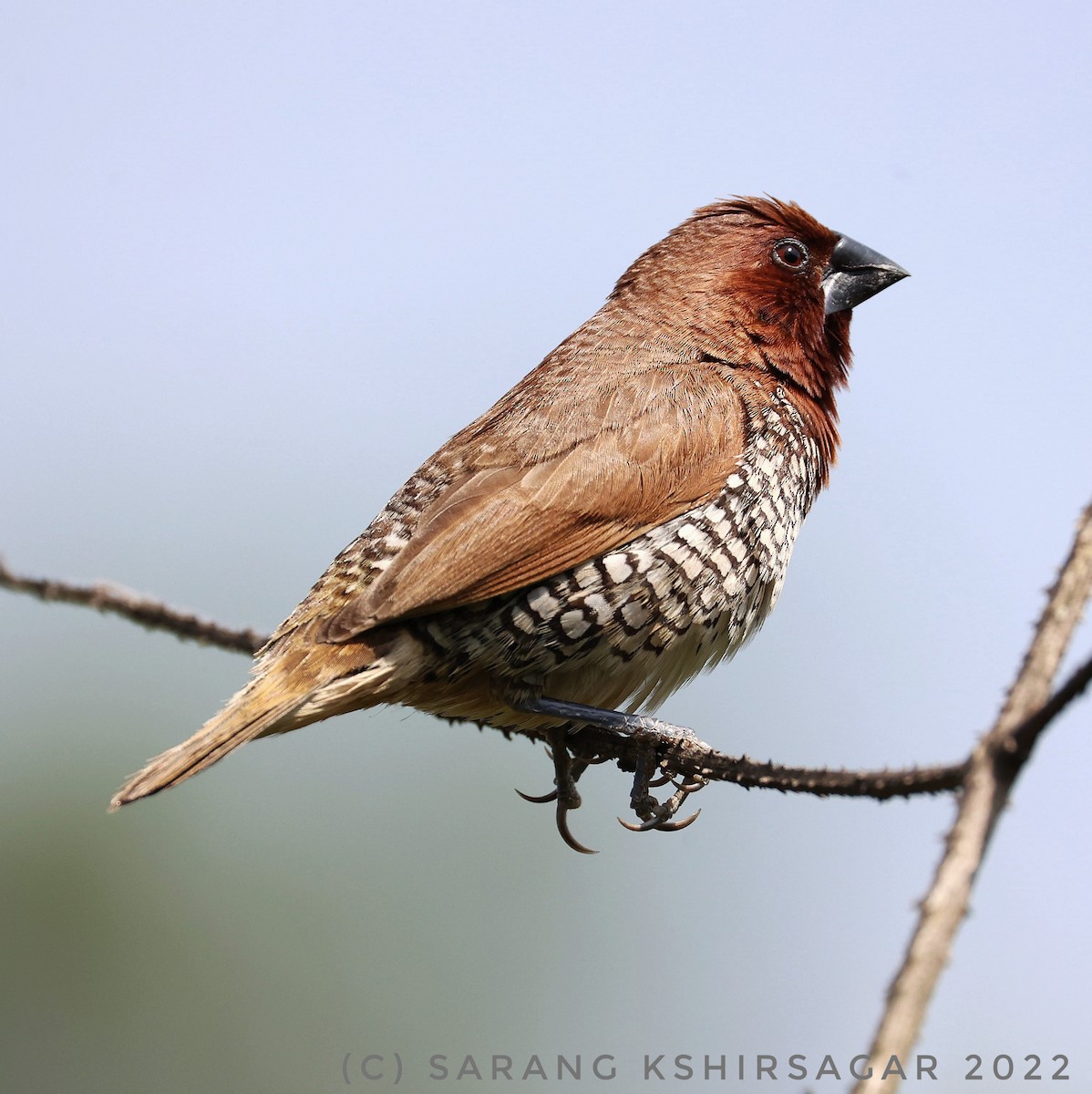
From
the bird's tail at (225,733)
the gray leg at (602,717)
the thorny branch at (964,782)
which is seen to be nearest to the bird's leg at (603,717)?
the gray leg at (602,717)

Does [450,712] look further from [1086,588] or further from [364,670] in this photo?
[1086,588]

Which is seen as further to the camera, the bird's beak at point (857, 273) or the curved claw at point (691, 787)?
the bird's beak at point (857, 273)

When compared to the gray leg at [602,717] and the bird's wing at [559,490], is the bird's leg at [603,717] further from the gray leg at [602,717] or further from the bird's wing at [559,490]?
the bird's wing at [559,490]

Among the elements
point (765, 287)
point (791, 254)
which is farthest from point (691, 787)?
point (791, 254)

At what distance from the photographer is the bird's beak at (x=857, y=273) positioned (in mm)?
5230

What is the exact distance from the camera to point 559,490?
161 inches

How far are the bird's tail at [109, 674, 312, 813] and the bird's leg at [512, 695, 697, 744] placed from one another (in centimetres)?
78

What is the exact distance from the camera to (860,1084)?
1301mm

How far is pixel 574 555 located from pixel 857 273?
2172 mm

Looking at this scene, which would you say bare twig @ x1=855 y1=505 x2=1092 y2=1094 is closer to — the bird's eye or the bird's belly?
the bird's belly

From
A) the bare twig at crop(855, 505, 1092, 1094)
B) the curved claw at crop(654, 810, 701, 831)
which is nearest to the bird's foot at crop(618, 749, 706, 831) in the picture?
the curved claw at crop(654, 810, 701, 831)

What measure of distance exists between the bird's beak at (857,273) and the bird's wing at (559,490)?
1023 millimetres

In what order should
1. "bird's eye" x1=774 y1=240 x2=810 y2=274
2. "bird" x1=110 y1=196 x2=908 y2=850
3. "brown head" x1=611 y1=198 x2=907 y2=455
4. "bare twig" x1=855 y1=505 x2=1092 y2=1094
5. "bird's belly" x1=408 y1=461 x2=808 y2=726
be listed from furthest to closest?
"bird's eye" x1=774 y1=240 x2=810 y2=274
"brown head" x1=611 y1=198 x2=907 y2=455
"bird's belly" x1=408 y1=461 x2=808 y2=726
"bird" x1=110 y1=196 x2=908 y2=850
"bare twig" x1=855 y1=505 x2=1092 y2=1094

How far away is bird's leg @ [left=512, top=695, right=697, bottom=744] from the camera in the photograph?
12.8ft
